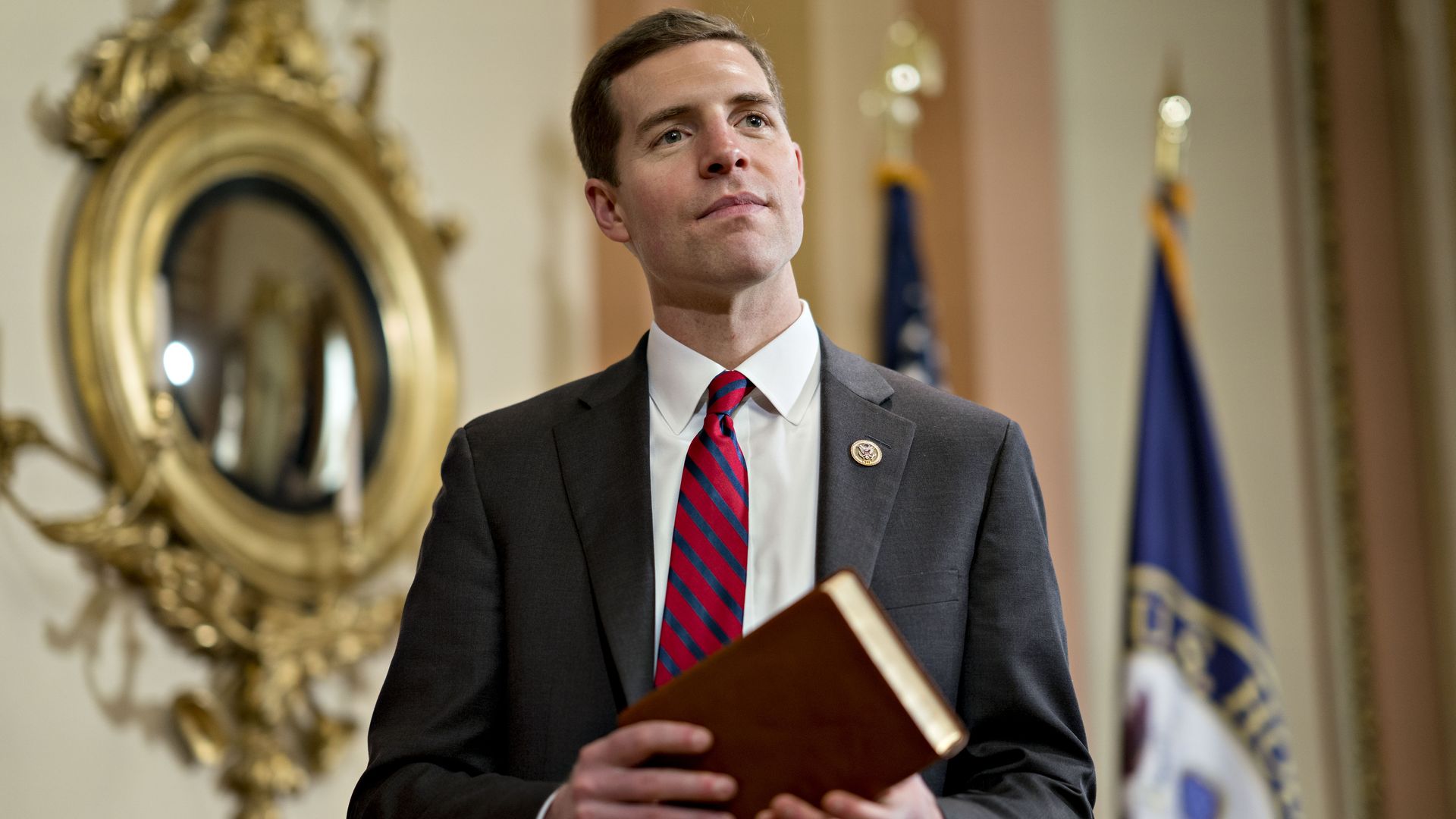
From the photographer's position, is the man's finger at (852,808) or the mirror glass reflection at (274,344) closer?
the man's finger at (852,808)

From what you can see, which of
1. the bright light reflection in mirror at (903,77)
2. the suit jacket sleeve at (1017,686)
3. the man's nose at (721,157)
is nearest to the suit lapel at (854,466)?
the suit jacket sleeve at (1017,686)

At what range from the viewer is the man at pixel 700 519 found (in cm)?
161

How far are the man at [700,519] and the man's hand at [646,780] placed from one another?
10cm

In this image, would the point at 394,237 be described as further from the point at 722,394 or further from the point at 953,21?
the point at 722,394

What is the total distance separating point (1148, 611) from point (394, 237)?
2450mm

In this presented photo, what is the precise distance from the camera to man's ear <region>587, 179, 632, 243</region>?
192 centimetres

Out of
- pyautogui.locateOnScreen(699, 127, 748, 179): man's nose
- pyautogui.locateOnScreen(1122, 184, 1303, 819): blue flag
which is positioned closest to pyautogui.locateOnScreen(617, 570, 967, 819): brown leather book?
pyautogui.locateOnScreen(699, 127, 748, 179): man's nose

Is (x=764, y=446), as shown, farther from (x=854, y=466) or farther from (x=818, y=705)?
(x=818, y=705)

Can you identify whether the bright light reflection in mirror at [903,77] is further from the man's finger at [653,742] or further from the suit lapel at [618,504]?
the man's finger at [653,742]

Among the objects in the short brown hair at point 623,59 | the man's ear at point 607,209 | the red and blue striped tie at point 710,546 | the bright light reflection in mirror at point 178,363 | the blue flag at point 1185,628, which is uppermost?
the short brown hair at point 623,59

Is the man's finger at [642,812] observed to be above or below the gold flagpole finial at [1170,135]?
below

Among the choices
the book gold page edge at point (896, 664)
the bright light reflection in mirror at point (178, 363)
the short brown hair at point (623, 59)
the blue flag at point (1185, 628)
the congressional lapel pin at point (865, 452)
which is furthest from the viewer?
the blue flag at point (1185, 628)

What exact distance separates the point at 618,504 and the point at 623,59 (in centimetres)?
59

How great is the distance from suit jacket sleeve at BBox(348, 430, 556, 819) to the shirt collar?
262 mm
